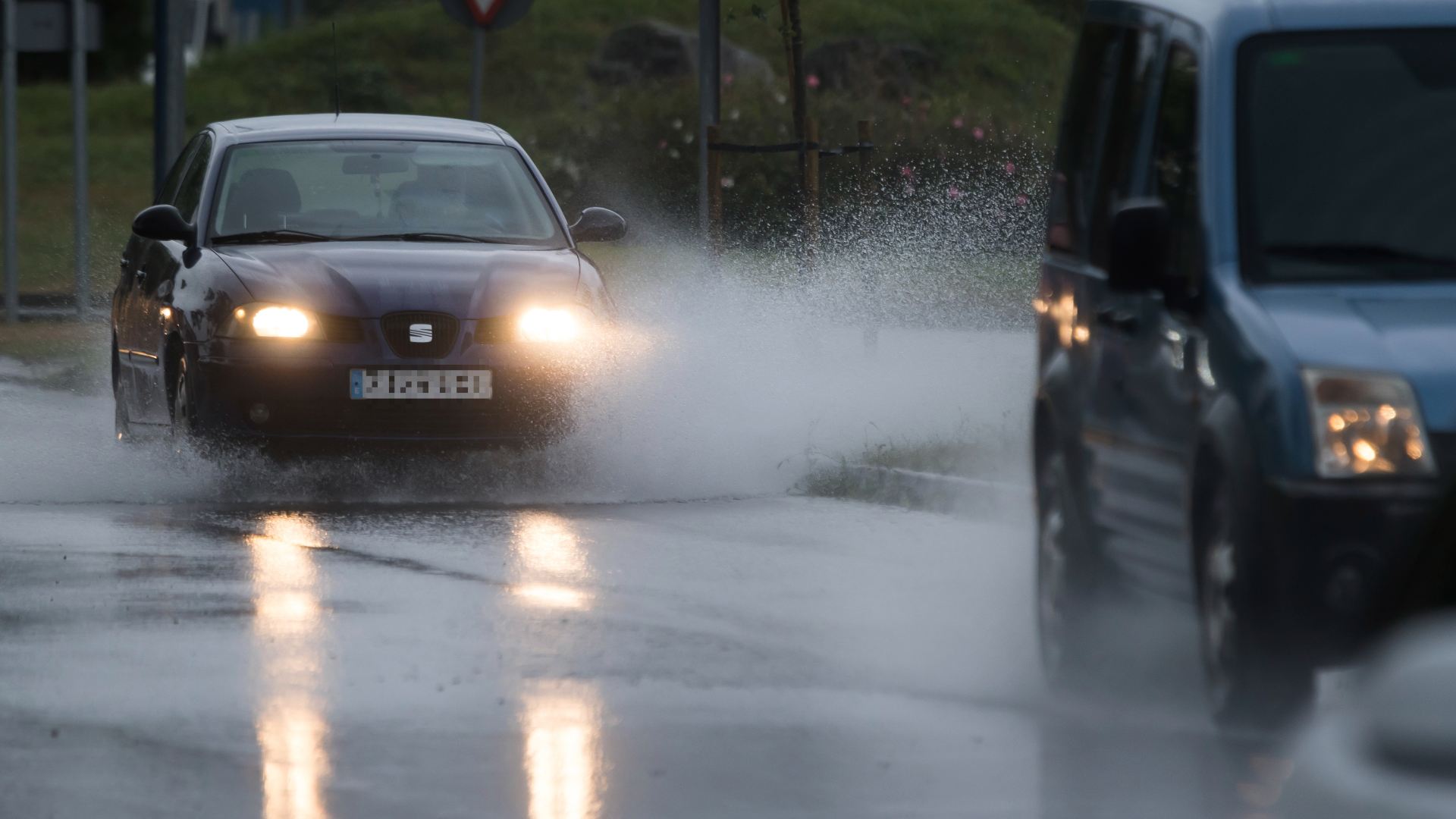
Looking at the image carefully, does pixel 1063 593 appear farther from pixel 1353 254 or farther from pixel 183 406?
pixel 183 406

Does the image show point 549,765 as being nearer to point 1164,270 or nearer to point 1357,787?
point 1164,270

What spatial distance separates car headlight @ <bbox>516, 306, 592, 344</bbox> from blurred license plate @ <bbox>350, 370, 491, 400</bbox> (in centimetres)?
26

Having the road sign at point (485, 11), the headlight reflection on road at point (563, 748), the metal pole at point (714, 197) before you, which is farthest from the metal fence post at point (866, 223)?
the headlight reflection on road at point (563, 748)

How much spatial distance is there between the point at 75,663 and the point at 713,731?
2005 millimetres

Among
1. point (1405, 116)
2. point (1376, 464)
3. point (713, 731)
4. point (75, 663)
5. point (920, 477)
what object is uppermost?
point (1405, 116)

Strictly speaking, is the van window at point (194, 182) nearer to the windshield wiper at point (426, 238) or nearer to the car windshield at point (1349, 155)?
the windshield wiper at point (426, 238)

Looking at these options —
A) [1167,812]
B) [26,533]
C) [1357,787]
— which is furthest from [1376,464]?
[26,533]

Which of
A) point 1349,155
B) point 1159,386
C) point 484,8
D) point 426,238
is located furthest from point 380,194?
point 1349,155

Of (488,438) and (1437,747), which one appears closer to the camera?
(1437,747)

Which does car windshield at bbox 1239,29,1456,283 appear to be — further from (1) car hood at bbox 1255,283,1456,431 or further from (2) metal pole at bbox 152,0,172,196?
(2) metal pole at bbox 152,0,172,196

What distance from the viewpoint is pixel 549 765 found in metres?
6.53

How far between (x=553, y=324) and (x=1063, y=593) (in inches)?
193

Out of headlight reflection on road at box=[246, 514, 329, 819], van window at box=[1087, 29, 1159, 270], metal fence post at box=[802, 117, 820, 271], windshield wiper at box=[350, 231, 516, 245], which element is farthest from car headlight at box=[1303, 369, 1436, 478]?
metal fence post at box=[802, 117, 820, 271]

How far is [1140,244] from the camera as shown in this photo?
6.87 meters
